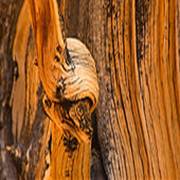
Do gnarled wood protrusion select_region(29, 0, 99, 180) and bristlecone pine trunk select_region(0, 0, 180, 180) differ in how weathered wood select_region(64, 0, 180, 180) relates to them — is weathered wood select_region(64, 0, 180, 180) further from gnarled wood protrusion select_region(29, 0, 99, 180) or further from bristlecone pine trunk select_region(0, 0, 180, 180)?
gnarled wood protrusion select_region(29, 0, 99, 180)

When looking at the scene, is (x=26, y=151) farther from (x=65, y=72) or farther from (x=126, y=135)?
(x=65, y=72)

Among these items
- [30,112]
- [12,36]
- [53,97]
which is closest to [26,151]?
[30,112]

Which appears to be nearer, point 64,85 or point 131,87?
point 64,85

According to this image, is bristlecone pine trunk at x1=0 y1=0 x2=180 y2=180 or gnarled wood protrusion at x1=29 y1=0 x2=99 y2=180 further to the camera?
bristlecone pine trunk at x1=0 y1=0 x2=180 y2=180

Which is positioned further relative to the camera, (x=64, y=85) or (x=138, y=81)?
(x=138, y=81)

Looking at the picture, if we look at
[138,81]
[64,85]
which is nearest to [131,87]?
[138,81]

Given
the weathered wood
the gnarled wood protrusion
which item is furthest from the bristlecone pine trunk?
the gnarled wood protrusion

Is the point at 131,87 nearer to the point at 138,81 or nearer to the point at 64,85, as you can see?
the point at 138,81

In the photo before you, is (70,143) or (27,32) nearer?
(70,143)

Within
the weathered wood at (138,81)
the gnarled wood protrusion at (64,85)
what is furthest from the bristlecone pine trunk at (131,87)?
the gnarled wood protrusion at (64,85)
